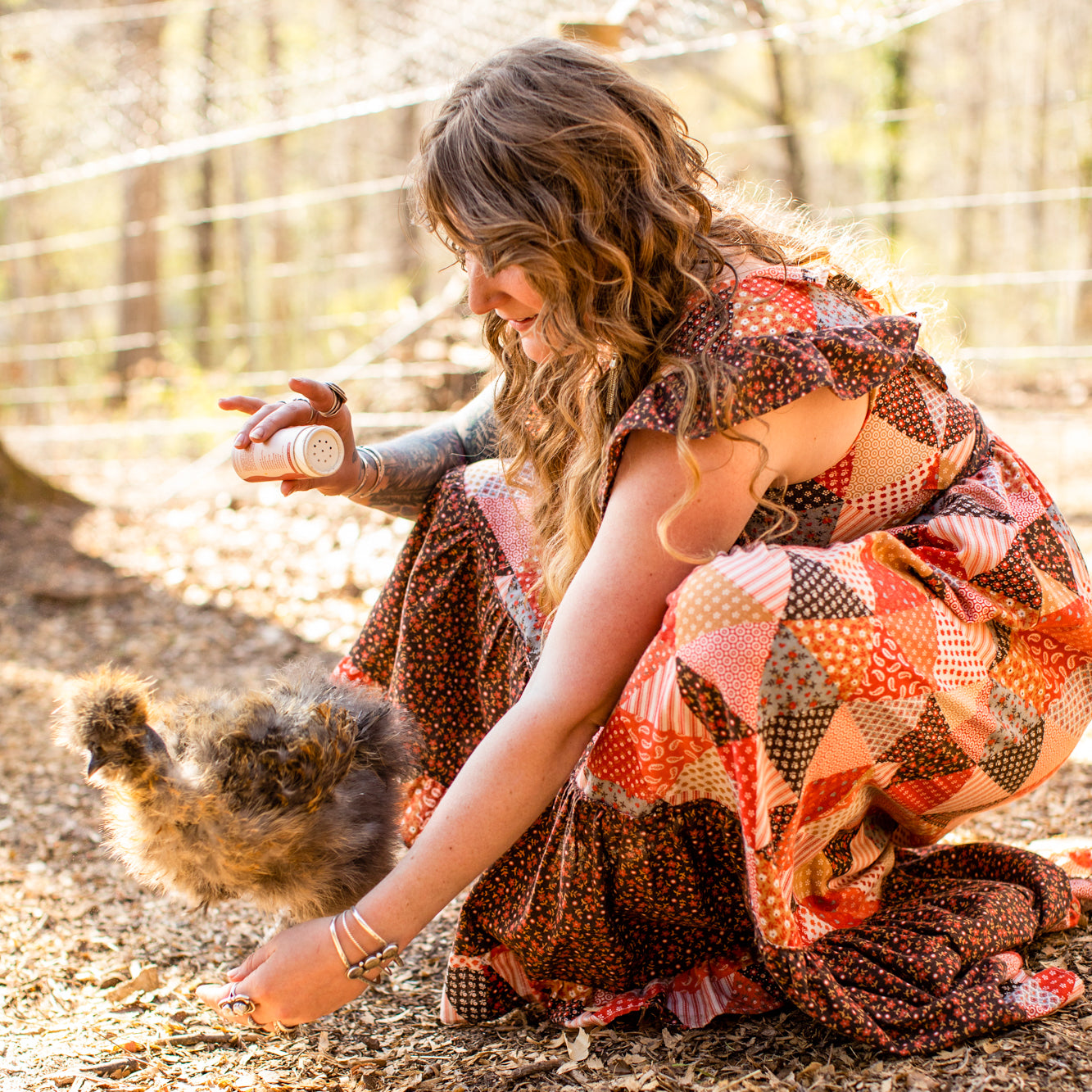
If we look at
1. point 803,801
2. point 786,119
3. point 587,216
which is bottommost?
point 803,801

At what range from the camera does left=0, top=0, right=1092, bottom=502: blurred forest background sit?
6.01 meters

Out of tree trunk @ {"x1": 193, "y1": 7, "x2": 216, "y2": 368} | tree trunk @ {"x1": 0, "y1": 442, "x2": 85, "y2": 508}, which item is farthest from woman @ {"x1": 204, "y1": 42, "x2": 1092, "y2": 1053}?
tree trunk @ {"x1": 193, "y1": 7, "x2": 216, "y2": 368}

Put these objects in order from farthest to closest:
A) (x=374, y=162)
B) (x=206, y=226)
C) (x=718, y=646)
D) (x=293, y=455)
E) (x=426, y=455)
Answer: (x=374, y=162), (x=206, y=226), (x=426, y=455), (x=293, y=455), (x=718, y=646)

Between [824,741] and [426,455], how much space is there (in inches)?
41.8

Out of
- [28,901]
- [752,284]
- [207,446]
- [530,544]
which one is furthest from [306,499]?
[752,284]

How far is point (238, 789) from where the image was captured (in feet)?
4.85

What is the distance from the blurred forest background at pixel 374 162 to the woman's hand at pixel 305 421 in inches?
15.0

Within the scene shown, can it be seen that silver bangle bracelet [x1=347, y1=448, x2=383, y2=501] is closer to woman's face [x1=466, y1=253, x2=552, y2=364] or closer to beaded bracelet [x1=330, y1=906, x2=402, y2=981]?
woman's face [x1=466, y1=253, x2=552, y2=364]

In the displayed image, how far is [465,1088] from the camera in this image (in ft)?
4.96

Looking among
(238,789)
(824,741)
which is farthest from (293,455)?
(824,741)

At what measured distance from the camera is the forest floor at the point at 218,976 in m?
1.47

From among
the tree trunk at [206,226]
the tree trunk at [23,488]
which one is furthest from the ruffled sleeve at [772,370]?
the tree trunk at [206,226]

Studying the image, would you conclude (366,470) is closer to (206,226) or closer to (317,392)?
(317,392)

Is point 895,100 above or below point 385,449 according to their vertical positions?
above
